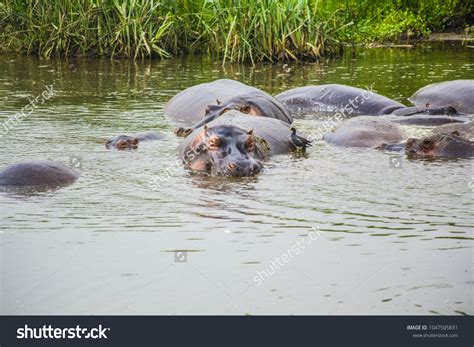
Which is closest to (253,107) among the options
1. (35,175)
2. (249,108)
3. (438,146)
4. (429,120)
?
(249,108)

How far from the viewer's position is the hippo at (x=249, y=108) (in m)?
11.2

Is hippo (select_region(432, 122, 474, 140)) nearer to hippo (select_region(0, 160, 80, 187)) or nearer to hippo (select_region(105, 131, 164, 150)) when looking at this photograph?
hippo (select_region(105, 131, 164, 150))

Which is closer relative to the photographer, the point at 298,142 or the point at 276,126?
the point at 298,142

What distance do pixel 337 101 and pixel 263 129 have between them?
11.0ft

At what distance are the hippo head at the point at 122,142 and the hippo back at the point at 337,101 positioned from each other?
3520 millimetres

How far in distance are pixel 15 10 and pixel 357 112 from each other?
32.6ft

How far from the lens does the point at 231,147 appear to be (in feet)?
30.6

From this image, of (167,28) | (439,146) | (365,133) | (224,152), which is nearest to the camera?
(224,152)

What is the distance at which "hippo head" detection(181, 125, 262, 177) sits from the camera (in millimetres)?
9102

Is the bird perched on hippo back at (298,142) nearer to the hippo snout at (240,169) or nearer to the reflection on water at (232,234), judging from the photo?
the reflection on water at (232,234)

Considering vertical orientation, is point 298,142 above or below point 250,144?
below

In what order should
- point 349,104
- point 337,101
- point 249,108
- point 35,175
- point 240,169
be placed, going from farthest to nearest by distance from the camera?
point 337,101 → point 349,104 → point 249,108 → point 240,169 → point 35,175

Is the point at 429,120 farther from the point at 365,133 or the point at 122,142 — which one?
the point at 122,142

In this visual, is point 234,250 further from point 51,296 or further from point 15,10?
point 15,10
